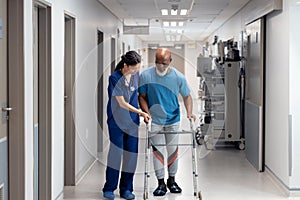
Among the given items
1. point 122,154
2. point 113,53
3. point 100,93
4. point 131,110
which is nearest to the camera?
point 131,110

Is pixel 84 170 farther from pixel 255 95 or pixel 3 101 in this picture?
pixel 3 101

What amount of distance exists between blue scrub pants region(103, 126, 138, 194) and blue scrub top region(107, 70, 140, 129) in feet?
0.20

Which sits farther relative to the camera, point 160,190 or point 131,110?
point 160,190

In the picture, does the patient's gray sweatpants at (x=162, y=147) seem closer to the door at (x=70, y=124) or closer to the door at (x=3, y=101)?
the door at (x=70, y=124)

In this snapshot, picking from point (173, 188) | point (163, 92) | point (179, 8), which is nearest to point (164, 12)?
point (179, 8)

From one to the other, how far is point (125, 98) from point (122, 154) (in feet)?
1.78

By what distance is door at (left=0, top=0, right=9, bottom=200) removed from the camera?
313cm

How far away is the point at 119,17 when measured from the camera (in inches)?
372

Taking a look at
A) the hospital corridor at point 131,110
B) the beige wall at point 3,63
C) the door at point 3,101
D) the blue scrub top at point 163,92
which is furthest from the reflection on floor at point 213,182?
the beige wall at point 3,63

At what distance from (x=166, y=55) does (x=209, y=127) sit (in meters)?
3.86

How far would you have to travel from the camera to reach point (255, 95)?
626 centimetres

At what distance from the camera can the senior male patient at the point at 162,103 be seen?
15.5 feet

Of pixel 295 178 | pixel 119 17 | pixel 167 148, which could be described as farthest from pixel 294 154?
pixel 119 17

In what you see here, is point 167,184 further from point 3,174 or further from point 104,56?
point 104,56
